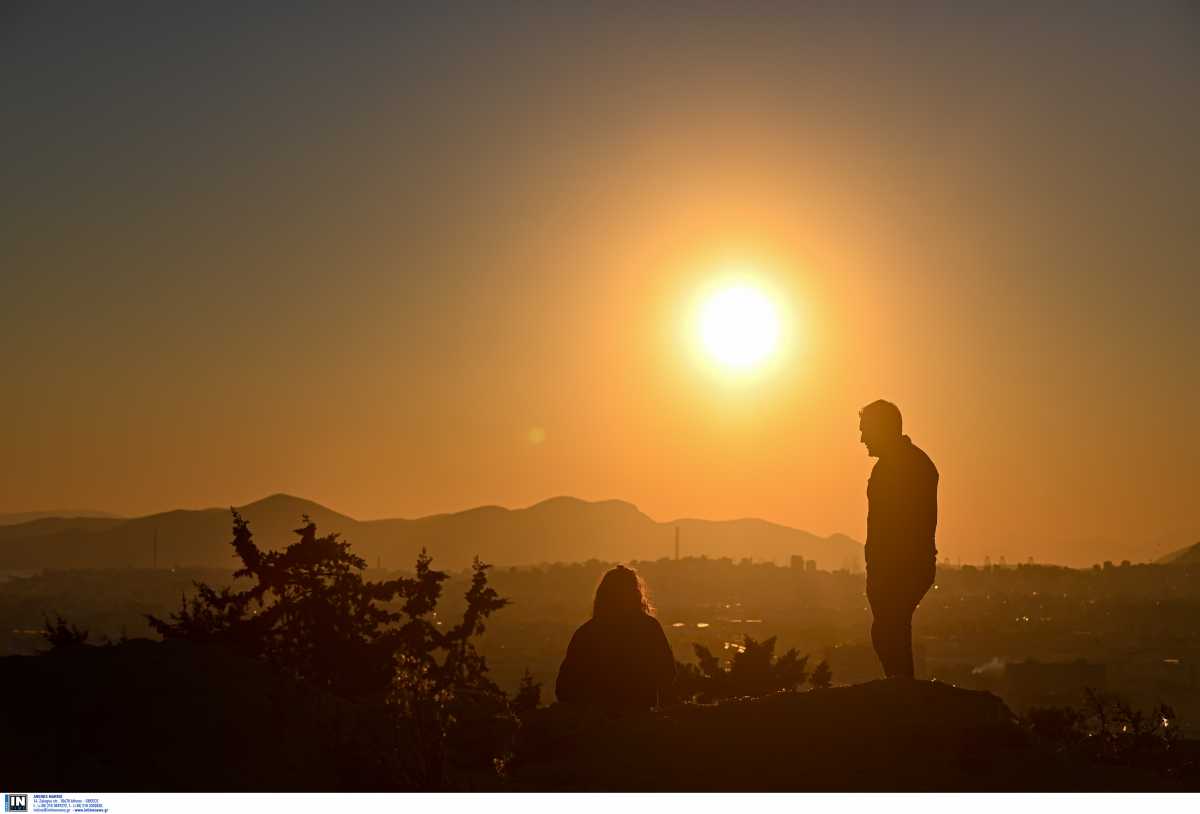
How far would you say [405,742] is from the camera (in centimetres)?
845

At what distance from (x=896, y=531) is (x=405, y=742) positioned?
19.6ft

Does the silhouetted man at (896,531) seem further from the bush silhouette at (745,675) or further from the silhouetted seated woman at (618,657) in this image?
the bush silhouette at (745,675)

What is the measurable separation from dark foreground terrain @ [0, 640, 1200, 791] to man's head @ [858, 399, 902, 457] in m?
3.29

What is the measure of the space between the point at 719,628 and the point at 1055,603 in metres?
36.2

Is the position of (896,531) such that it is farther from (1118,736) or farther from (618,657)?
(618,657)

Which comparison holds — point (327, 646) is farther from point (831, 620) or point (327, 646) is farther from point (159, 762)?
point (831, 620)

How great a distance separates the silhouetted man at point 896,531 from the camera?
482 inches

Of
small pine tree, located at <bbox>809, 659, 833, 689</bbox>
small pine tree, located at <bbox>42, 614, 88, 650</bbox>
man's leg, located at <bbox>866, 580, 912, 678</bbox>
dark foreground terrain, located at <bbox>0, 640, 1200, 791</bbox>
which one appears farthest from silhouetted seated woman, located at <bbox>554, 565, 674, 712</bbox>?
small pine tree, located at <bbox>809, 659, 833, 689</bbox>

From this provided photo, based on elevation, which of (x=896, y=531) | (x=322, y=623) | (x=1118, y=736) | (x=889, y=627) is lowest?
(x=1118, y=736)

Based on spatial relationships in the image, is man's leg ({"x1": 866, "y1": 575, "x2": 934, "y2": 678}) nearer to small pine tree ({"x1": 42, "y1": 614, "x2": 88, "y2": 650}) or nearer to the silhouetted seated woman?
the silhouetted seated woman

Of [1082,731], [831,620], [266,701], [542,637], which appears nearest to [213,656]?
[266,701]

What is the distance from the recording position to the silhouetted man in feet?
40.2

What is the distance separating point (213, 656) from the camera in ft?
31.7

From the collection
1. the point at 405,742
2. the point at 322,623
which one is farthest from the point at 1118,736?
the point at 322,623
